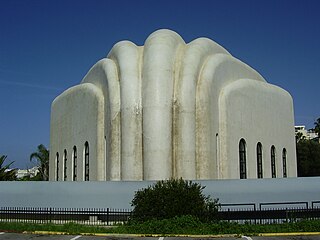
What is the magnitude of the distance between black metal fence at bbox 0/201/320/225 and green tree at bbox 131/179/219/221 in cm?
120

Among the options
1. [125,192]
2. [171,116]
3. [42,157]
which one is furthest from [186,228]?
[42,157]

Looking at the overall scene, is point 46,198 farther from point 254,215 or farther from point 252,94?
point 252,94

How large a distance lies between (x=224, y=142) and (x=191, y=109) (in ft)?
11.9

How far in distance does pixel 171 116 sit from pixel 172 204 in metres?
9.86

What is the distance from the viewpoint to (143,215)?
56.6ft

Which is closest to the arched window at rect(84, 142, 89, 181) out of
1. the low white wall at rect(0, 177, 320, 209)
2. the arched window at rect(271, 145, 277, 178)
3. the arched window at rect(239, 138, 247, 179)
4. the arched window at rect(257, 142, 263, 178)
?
the low white wall at rect(0, 177, 320, 209)

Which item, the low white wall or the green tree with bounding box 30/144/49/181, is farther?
the green tree with bounding box 30/144/49/181

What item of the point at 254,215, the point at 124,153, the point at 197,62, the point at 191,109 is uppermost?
the point at 197,62

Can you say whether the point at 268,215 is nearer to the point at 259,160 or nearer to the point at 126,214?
the point at 126,214

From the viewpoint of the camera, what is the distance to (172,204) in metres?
17.0

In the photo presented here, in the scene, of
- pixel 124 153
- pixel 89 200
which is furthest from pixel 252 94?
pixel 89 200

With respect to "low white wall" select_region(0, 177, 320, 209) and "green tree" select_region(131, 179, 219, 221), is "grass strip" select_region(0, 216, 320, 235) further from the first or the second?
"low white wall" select_region(0, 177, 320, 209)

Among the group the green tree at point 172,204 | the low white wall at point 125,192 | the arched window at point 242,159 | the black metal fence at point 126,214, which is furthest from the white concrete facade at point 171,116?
the green tree at point 172,204

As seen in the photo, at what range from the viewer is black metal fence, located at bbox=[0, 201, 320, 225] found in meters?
18.7
